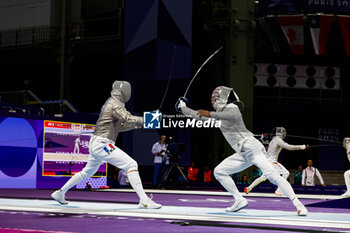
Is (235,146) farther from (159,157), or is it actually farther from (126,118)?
(159,157)

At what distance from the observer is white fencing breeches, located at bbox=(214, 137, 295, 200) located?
638 cm

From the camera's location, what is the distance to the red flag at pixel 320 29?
61.3 feet

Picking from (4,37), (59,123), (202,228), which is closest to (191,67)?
(59,123)

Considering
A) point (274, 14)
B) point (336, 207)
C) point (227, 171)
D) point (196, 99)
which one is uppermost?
point (274, 14)

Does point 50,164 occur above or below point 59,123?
below

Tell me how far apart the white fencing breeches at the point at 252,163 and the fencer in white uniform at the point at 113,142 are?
87 cm

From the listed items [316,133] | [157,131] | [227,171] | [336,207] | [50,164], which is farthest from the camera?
[316,133]

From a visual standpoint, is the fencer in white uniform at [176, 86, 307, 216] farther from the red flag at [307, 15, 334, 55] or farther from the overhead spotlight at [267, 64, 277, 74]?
the overhead spotlight at [267, 64, 277, 74]

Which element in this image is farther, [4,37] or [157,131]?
[4,37]

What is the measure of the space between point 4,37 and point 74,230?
21.7 metres

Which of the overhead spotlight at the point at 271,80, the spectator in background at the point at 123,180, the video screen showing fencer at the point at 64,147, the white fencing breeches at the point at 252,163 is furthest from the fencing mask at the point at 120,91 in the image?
the overhead spotlight at the point at 271,80

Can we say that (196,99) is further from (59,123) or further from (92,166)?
(92,166)

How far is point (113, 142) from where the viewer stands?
7047 mm

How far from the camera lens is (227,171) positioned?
265 inches
